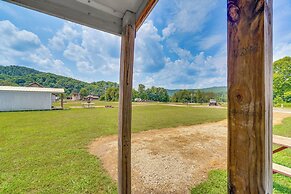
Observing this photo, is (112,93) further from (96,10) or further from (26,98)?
(26,98)

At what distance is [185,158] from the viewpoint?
8.93 feet

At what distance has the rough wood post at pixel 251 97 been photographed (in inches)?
14.1

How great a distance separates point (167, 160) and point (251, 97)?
2.59m

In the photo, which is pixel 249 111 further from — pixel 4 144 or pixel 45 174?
pixel 4 144

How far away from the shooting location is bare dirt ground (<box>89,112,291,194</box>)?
6.27 feet

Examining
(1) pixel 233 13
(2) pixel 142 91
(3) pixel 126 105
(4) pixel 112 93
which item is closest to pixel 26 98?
(4) pixel 112 93

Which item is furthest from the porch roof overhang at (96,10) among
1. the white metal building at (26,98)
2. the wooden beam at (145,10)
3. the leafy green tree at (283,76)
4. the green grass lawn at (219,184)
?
the white metal building at (26,98)

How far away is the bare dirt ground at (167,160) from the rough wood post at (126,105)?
0.88 meters

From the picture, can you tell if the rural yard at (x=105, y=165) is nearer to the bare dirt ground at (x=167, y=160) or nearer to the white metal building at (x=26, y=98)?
the bare dirt ground at (x=167, y=160)

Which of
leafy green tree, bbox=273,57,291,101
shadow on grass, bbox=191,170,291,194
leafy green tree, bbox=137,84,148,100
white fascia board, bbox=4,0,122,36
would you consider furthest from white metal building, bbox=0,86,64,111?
leafy green tree, bbox=273,57,291,101

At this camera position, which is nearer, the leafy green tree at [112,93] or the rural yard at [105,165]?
the rural yard at [105,165]

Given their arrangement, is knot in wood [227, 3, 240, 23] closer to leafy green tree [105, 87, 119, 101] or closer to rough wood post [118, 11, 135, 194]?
rough wood post [118, 11, 135, 194]

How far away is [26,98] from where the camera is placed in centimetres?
878

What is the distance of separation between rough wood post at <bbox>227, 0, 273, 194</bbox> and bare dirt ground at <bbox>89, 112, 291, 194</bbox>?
1696 millimetres
